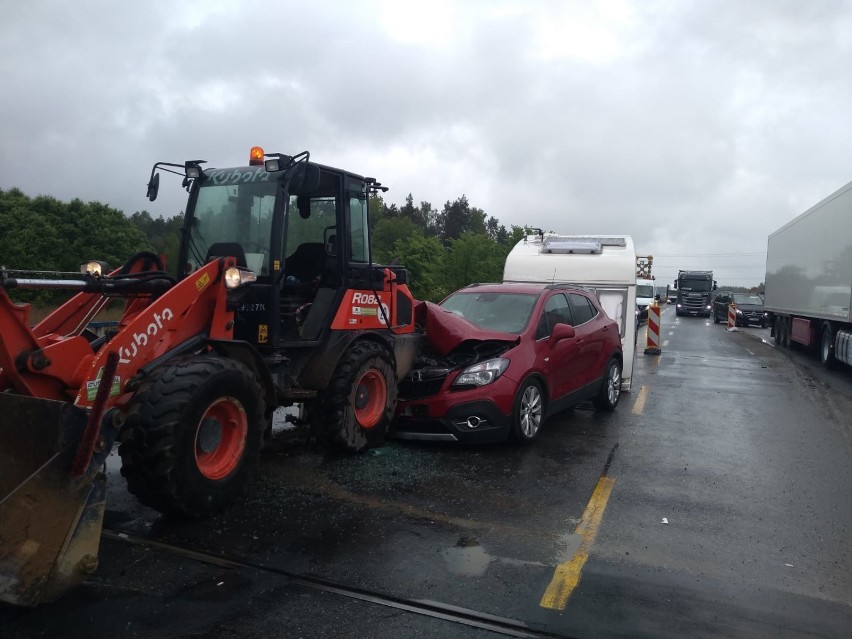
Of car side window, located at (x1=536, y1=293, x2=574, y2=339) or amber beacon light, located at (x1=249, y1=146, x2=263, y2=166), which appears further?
car side window, located at (x1=536, y1=293, x2=574, y2=339)

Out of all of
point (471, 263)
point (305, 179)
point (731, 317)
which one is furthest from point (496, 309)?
point (731, 317)

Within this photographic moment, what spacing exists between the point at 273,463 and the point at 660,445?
4330 mm

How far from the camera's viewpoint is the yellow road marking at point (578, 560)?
403 cm

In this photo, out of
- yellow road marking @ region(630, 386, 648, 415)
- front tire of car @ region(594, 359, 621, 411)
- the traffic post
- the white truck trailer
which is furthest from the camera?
the traffic post

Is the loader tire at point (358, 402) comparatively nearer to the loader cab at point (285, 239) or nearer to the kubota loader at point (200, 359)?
the kubota loader at point (200, 359)

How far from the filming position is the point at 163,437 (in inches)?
179

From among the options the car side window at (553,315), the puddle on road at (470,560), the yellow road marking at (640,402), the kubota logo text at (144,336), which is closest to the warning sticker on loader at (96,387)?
the kubota logo text at (144,336)

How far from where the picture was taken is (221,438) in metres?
5.28

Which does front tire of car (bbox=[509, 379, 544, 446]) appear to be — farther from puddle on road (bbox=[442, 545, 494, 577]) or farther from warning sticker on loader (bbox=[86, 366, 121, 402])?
warning sticker on loader (bbox=[86, 366, 121, 402])

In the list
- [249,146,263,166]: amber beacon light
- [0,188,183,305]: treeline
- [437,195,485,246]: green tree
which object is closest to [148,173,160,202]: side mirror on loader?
[249,146,263,166]: amber beacon light

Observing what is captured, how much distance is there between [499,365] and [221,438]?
3170mm

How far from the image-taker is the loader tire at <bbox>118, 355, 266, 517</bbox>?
455 centimetres

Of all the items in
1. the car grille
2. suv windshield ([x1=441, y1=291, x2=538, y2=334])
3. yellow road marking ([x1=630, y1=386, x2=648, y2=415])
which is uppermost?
suv windshield ([x1=441, y1=291, x2=538, y2=334])

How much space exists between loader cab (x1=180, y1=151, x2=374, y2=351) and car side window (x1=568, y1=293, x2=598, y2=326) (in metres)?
3.29
